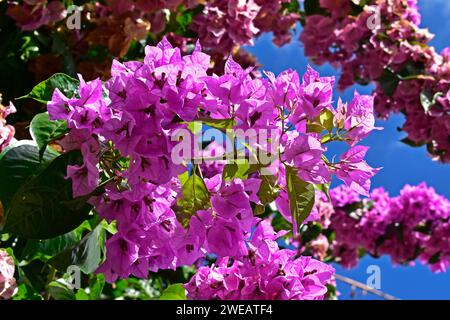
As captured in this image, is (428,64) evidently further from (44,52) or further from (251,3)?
(44,52)

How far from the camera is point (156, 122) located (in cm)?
70

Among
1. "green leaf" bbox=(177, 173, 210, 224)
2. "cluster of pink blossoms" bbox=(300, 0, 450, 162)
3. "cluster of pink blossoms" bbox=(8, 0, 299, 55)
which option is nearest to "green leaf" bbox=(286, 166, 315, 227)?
"green leaf" bbox=(177, 173, 210, 224)

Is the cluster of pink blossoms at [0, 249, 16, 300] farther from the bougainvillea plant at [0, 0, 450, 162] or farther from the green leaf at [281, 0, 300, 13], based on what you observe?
the green leaf at [281, 0, 300, 13]

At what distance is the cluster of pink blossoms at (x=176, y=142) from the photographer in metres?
0.71

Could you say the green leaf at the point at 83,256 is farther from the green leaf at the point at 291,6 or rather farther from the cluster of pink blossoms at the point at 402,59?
the green leaf at the point at 291,6

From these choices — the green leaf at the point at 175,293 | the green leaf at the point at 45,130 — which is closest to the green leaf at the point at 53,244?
the green leaf at the point at 175,293

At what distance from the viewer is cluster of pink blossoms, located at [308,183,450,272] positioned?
3189 mm

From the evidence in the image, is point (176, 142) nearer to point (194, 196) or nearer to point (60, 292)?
point (194, 196)

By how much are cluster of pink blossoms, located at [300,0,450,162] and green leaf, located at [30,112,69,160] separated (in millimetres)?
1751

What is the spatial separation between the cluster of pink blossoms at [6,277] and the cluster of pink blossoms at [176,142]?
0.78 feet

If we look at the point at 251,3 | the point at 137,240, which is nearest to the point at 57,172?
the point at 137,240

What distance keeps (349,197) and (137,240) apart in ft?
9.26

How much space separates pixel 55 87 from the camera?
87 cm

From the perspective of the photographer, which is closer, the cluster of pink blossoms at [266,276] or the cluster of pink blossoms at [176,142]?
the cluster of pink blossoms at [176,142]
